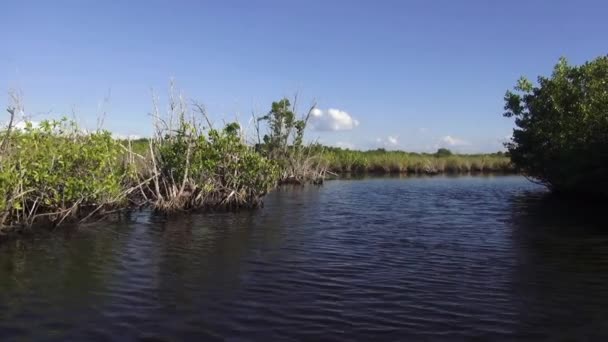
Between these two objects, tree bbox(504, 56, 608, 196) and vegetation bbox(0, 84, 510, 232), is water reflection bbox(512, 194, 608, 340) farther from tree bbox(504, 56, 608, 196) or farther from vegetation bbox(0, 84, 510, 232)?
vegetation bbox(0, 84, 510, 232)

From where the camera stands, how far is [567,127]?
27.3 m

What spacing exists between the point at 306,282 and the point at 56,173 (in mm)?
9826

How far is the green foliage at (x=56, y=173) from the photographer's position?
14.1 m

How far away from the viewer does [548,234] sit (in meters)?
16.3

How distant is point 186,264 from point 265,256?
79.0 inches

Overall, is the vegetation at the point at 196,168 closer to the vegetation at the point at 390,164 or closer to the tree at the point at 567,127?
the tree at the point at 567,127

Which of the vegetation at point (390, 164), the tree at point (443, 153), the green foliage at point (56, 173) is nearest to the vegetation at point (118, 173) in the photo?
the green foliage at point (56, 173)

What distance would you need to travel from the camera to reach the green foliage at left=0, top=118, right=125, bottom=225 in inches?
556

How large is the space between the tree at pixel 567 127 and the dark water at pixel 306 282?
285 inches

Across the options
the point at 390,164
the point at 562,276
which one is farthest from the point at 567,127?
the point at 390,164

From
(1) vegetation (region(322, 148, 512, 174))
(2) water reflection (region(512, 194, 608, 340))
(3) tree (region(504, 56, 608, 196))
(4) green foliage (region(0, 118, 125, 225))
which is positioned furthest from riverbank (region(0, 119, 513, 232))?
(1) vegetation (region(322, 148, 512, 174))

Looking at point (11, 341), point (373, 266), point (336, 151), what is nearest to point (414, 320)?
point (373, 266)

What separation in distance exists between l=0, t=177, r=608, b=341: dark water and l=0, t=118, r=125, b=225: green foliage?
1.16m

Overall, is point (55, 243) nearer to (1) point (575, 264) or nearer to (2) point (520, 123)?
(1) point (575, 264)
